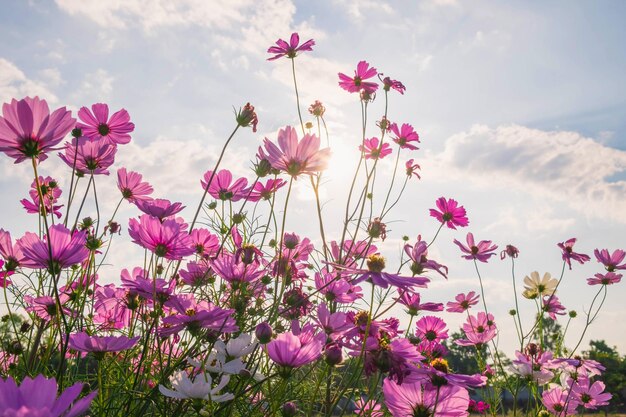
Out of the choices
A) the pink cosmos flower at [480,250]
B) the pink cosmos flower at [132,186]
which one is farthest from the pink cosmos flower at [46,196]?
the pink cosmos flower at [480,250]

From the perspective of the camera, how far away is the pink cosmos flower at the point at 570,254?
7.70ft

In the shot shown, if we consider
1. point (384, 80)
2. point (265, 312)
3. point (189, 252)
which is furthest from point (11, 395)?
point (384, 80)

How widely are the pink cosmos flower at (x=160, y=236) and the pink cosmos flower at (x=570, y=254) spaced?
2.00m

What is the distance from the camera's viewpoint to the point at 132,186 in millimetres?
1414

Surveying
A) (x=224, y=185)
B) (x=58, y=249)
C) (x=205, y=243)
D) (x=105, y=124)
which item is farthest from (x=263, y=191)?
(x=58, y=249)

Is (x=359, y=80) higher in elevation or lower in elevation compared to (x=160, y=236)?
higher

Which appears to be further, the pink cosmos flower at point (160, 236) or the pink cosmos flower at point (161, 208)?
the pink cosmos flower at point (161, 208)

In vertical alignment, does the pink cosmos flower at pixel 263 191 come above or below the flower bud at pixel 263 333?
above

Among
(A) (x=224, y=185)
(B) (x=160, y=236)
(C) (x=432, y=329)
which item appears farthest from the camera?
(C) (x=432, y=329)

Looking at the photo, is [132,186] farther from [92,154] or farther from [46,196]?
[46,196]

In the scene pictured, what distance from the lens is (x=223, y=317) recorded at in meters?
0.86

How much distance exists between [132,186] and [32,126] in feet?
1.96

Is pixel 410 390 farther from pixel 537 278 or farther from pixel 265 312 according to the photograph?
pixel 537 278

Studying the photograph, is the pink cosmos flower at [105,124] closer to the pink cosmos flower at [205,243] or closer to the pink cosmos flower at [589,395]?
the pink cosmos flower at [205,243]
